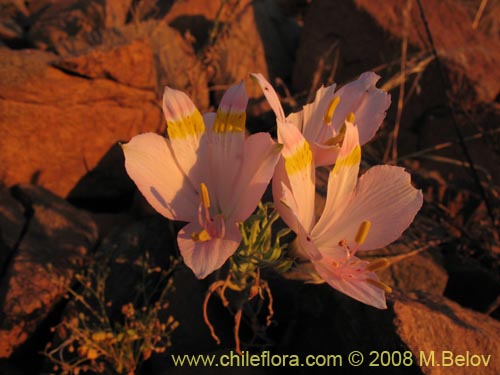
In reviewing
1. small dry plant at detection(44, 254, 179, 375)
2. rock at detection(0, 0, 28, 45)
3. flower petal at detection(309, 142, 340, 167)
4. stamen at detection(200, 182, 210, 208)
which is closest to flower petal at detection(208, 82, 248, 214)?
stamen at detection(200, 182, 210, 208)

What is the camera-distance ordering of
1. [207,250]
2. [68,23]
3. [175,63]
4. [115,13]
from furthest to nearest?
1. [115,13]
2. [68,23]
3. [175,63]
4. [207,250]

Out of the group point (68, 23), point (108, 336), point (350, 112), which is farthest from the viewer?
point (68, 23)

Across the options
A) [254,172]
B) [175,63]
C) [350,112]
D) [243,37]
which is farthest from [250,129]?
[254,172]

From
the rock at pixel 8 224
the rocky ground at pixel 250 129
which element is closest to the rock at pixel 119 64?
the rocky ground at pixel 250 129

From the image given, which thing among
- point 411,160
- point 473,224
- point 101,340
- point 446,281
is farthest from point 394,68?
point 101,340

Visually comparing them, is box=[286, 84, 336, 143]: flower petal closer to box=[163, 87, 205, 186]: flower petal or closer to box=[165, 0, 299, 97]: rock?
box=[163, 87, 205, 186]: flower petal

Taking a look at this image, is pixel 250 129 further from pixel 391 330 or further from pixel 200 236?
pixel 200 236

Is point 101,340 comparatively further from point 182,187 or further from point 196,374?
point 182,187
